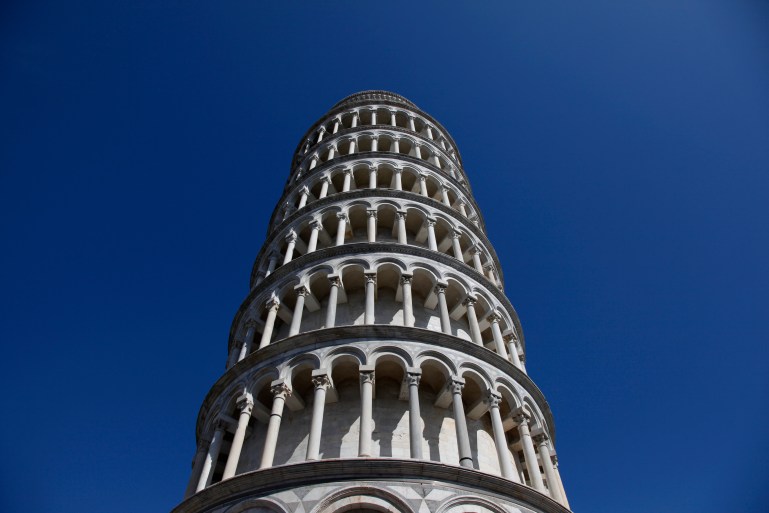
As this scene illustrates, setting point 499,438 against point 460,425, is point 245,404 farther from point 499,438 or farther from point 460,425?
point 499,438

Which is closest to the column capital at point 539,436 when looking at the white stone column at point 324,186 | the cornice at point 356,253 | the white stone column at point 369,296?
the cornice at point 356,253

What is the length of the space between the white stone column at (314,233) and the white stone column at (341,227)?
0.77m

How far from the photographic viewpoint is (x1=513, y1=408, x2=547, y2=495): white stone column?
1366cm

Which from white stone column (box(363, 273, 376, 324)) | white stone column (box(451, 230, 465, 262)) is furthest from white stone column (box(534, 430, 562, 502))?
white stone column (box(451, 230, 465, 262))

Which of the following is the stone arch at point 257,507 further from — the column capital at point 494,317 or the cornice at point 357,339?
the column capital at point 494,317

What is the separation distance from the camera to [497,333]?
60.5 feet

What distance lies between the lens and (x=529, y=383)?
54.8 ft

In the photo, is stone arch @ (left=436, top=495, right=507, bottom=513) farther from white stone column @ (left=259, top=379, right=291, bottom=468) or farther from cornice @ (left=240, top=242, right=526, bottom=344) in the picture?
cornice @ (left=240, top=242, right=526, bottom=344)

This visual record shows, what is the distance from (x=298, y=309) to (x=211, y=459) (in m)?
5.04

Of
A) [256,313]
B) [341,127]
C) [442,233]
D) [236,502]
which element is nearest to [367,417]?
[236,502]

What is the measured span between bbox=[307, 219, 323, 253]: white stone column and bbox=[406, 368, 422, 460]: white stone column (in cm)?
732

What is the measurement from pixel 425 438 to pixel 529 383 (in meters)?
4.14

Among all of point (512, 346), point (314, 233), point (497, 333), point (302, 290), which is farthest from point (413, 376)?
point (314, 233)

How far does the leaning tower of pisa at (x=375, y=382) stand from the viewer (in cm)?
1168
